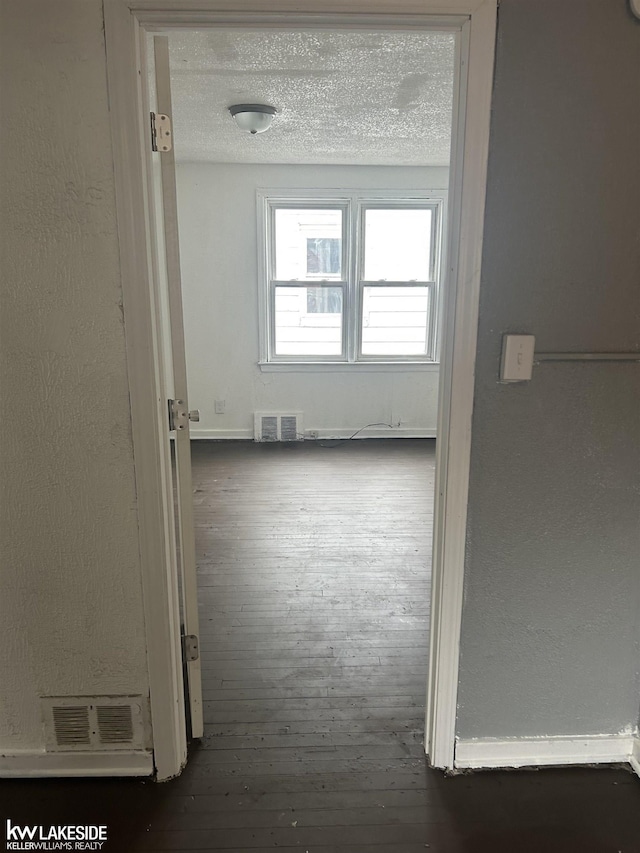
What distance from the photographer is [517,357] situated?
56.5 inches

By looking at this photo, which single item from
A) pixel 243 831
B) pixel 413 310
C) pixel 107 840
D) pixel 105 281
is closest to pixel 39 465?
pixel 105 281

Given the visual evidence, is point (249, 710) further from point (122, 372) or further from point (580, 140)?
point (580, 140)

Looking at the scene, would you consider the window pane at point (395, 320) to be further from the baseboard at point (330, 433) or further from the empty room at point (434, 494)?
the empty room at point (434, 494)

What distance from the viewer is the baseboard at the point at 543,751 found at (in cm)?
166

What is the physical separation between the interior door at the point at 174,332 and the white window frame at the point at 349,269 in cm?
367

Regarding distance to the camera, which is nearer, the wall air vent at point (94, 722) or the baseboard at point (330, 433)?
the wall air vent at point (94, 722)

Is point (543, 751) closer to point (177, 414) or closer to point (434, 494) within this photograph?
point (434, 494)

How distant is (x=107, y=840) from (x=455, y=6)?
7.24ft

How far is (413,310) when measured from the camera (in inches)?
212

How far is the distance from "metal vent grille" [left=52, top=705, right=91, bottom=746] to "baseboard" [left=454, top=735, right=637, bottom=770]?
3.56 feet

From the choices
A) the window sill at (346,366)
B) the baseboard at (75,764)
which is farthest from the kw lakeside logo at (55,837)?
the window sill at (346,366)

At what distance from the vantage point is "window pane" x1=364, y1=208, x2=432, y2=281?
5.20m

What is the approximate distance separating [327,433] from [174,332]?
4.03 meters

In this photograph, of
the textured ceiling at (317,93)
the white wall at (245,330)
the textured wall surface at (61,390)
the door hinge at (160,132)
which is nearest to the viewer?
the textured wall surface at (61,390)
